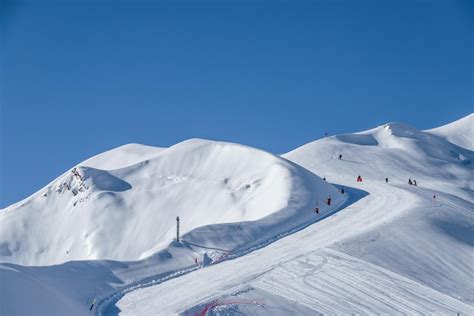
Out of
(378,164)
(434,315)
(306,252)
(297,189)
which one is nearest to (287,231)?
(306,252)

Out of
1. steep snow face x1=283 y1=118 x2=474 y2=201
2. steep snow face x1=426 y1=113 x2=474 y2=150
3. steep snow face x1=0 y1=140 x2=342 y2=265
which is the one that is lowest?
steep snow face x1=0 y1=140 x2=342 y2=265

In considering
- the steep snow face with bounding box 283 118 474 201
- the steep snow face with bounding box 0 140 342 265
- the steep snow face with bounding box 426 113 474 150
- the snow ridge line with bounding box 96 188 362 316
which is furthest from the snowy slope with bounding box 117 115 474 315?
the steep snow face with bounding box 426 113 474 150

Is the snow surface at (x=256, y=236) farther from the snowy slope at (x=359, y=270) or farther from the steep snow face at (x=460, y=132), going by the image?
the steep snow face at (x=460, y=132)

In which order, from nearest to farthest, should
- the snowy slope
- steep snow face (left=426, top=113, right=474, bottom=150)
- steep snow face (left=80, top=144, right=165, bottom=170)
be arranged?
the snowy slope, steep snow face (left=80, top=144, right=165, bottom=170), steep snow face (left=426, top=113, right=474, bottom=150)

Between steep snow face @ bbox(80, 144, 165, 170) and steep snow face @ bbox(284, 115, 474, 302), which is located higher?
steep snow face @ bbox(284, 115, 474, 302)

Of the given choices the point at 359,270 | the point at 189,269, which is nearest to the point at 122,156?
the point at 189,269

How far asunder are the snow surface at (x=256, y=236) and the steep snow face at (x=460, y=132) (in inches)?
514

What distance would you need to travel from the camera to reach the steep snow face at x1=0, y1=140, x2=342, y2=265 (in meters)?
59.9

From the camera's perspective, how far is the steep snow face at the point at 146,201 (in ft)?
197

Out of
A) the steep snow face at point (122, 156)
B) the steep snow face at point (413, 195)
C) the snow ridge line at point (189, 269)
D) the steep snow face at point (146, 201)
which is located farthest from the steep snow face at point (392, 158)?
the steep snow face at point (122, 156)

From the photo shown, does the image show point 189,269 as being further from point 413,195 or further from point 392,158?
point 392,158

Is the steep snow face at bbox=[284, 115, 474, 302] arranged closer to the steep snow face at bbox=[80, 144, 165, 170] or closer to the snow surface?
the snow surface

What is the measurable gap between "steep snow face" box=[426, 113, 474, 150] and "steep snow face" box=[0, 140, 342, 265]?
4233 cm

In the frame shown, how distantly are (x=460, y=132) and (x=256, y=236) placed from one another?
74455 millimetres
